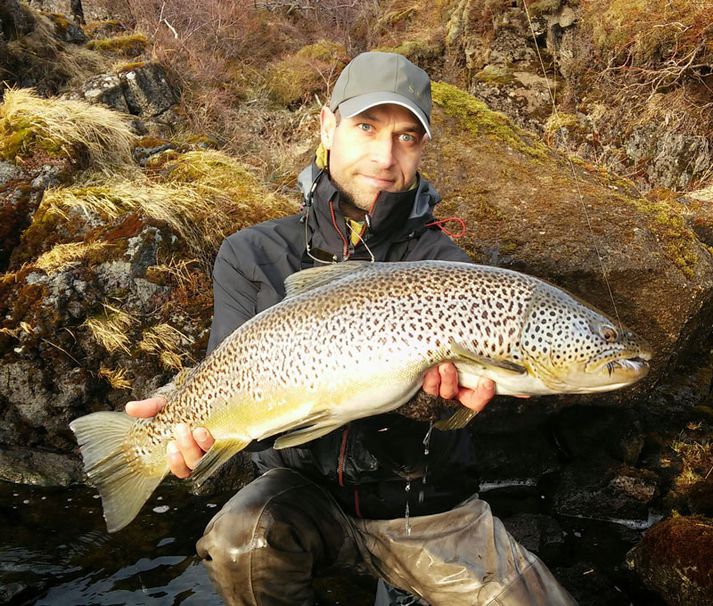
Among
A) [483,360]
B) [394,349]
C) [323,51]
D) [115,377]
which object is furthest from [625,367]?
[323,51]

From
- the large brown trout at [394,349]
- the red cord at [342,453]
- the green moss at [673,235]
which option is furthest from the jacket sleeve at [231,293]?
the green moss at [673,235]

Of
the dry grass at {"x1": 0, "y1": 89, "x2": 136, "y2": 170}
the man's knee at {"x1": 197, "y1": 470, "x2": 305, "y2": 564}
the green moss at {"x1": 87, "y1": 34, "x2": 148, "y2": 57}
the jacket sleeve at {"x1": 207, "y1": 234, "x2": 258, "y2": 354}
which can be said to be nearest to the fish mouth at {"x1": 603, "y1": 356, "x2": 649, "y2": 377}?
the man's knee at {"x1": 197, "y1": 470, "x2": 305, "y2": 564}

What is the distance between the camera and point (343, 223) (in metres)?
3.40

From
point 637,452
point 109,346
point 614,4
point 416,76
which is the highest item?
point 614,4

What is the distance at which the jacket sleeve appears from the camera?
128 inches

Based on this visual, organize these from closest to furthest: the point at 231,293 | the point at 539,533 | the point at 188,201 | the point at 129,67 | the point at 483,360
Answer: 1. the point at 483,360
2. the point at 231,293
3. the point at 539,533
4. the point at 188,201
5. the point at 129,67

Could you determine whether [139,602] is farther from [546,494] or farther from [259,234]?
[546,494]

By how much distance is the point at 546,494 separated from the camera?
15.1 feet

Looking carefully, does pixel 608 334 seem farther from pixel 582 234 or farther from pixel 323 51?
pixel 323 51

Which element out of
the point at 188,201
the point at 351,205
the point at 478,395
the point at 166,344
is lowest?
the point at 166,344

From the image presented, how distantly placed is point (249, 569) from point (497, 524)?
1295 millimetres

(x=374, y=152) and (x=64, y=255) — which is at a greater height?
(x=374, y=152)

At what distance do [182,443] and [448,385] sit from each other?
1.25 metres

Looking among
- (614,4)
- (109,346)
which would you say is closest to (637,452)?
(109,346)
